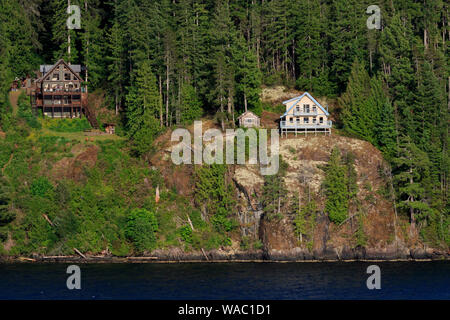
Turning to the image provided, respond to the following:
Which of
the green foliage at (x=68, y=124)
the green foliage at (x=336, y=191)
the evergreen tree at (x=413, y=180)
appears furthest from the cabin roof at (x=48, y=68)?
the evergreen tree at (x=413, y=180)

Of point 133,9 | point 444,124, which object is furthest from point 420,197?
point 133,9

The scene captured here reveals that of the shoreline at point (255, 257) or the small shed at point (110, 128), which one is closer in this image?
the shoreline at point (255, 257)

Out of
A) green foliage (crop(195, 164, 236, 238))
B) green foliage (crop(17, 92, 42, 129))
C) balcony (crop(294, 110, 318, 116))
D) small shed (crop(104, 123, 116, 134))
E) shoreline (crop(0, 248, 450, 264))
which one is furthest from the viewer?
small shed (crop(104, 123, 116, 134))

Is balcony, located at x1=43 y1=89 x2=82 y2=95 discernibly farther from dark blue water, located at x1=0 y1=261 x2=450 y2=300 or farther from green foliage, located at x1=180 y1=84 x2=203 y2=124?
dark blue water, located at x1=0 y1=261 x2=450 y2=300

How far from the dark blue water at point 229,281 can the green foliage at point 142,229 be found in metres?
3.40

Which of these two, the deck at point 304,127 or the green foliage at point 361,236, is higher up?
the deck at point 304,127

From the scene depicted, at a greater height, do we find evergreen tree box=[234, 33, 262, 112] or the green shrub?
evergreen tree box=[234, 33, 262, 112]

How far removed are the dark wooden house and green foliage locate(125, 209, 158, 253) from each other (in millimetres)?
26881

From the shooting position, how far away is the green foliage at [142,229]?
8088cm

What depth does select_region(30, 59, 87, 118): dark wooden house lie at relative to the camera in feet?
335

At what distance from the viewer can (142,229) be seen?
266ft

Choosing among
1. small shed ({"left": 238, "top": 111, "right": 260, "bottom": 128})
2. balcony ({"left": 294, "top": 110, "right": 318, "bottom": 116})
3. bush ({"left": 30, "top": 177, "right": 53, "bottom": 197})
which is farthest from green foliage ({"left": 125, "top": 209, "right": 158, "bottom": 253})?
balcony ({"left": 294, "top": 110, "right": 318, "bottom": 116})

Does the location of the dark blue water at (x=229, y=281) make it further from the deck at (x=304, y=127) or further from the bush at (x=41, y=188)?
the deck at (x=304, y=127)

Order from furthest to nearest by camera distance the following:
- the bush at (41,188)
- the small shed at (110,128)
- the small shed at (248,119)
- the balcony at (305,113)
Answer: the small shed at (110,128)
the small shed at (248,119)
the balcony at (305,113)
the bush at (41,188)
